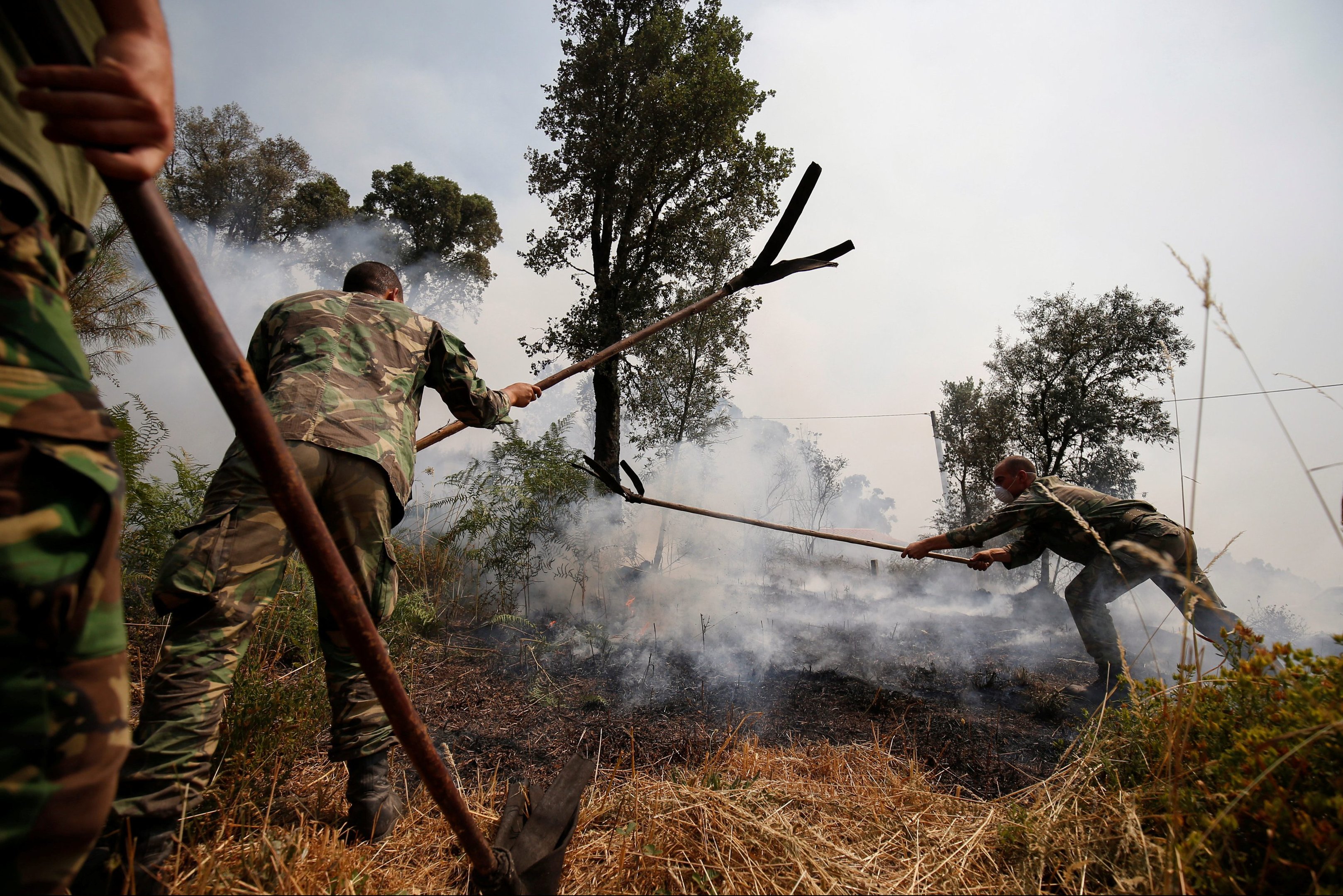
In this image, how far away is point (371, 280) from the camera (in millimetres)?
2512

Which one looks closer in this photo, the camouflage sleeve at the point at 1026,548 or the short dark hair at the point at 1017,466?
the camouflage sleeve at the point at 1026,548

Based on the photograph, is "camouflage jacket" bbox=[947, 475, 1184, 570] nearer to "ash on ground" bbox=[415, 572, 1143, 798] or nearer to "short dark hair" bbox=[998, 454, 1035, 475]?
"short dark hair" bbox=[998, 454, 1035, 475]

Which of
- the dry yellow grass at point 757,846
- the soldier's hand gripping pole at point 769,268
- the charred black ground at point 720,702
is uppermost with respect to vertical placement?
the soldier's hand gripping pole at point 769,268

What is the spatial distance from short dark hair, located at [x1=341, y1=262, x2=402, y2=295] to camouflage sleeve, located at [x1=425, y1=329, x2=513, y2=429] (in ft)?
1.27

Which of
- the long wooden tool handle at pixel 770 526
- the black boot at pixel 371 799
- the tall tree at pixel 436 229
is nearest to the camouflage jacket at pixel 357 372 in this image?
the black boot at pixel 371 799

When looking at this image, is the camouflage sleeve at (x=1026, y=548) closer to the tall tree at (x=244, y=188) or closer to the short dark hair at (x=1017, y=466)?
the short dark hair at (x=1017, y=466)

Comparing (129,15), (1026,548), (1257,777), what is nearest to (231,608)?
(129,15)

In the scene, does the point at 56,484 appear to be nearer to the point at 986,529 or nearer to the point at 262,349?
the point at 262,349

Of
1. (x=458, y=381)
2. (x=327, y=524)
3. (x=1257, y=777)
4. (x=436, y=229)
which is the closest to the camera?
(x=1257, y=777)

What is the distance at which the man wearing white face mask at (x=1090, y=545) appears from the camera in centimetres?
440

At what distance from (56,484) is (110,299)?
863 cm

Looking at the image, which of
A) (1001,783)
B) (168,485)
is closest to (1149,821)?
(1001,783)

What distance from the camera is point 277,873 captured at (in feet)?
4.46

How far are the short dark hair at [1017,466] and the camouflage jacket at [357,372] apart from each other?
16.1ft
